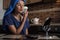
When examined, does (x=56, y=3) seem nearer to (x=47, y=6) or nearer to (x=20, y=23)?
(x=47, y=6)

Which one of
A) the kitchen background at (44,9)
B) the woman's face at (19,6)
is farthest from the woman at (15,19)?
the kitchen background at (44,9)

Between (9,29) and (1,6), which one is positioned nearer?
(9,29)

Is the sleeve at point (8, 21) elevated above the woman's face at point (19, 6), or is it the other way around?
the woman's face at point (19, 6)

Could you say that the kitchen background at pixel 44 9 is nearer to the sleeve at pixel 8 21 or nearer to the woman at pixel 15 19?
the woman at pixel 15 19

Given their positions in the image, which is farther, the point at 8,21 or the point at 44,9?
the point at 44,9

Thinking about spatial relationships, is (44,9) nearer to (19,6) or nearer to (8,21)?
(19,6)

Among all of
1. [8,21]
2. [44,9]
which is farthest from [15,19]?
[44,9]

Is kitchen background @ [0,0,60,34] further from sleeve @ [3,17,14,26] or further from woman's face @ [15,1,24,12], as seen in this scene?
sleeve @ [3,17,14,26]

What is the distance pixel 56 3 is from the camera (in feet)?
10.0

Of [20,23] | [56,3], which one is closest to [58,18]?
[56,3]

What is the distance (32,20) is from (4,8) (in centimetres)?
81

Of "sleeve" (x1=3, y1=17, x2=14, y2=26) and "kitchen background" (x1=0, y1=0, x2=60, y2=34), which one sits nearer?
"sleeve" (x1=3, y1=17, x2=14, y2=26)

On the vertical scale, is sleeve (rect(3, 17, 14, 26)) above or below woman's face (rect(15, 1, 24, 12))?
below

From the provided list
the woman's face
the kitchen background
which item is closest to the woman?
the woman's face
